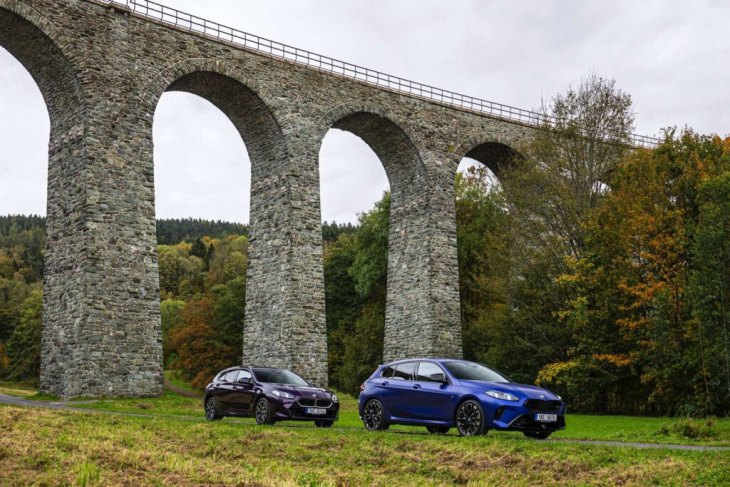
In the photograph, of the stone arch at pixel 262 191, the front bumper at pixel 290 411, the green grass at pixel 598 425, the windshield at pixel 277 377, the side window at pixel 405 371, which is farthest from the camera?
the stone arch at pixel 262 191

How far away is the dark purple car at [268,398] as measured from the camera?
645 inches

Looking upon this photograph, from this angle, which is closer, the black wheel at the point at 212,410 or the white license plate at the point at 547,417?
the white license plate at the point at 547,417

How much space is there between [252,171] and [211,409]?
1538 cm

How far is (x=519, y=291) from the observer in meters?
30.2

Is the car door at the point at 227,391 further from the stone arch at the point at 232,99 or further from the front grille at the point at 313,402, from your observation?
the stone arch at the point at 232,99

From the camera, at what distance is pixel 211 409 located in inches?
708

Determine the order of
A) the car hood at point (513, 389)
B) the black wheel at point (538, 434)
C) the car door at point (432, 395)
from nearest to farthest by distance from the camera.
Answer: the car hood at point (513, 389) → the black wheel at point (538, 434) → the car door at point (432, 395)

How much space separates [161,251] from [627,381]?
3107 inches

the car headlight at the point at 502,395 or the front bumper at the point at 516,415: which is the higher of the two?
the car headlight at the point at 502,395

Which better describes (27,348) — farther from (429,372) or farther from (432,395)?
(432,395)

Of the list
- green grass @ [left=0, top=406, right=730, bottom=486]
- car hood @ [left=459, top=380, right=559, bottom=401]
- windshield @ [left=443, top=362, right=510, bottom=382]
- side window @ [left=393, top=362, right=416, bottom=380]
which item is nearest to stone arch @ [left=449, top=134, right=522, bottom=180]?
side window @ [left=393, top=362, right=416, bottom=380]

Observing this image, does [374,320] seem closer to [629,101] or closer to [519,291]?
[519,291]

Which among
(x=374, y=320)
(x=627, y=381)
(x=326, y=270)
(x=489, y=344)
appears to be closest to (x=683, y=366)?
(x=627, y=381)

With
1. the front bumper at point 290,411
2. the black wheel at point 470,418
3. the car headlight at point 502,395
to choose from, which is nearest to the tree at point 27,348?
the front bumper at point 290,411
